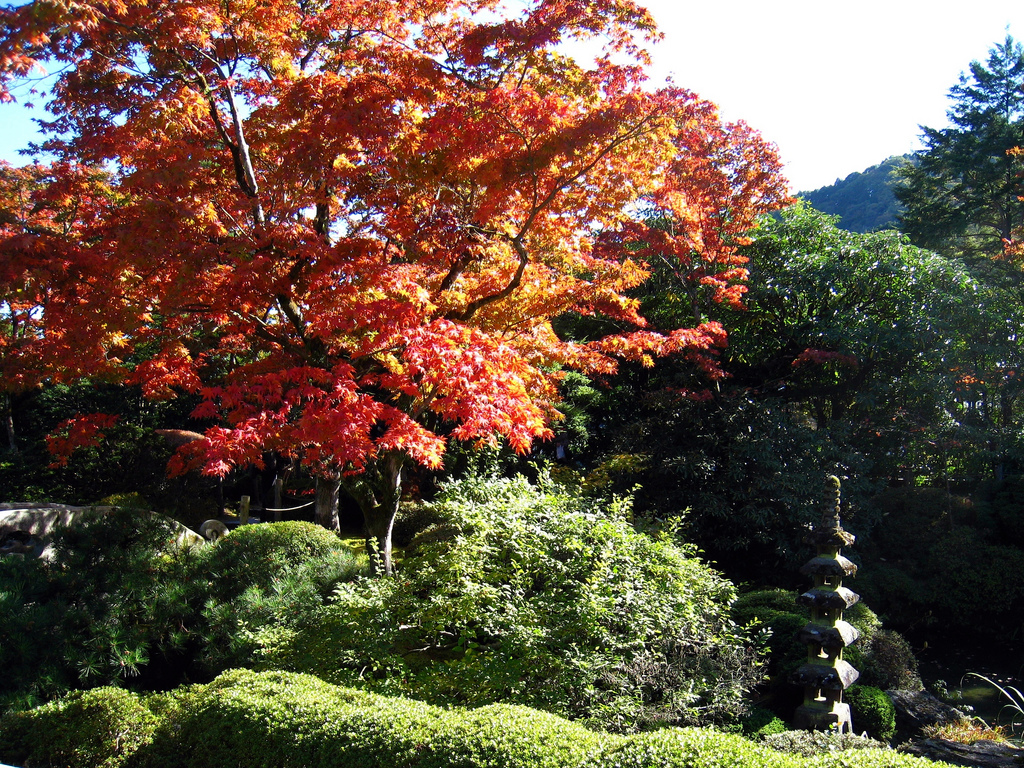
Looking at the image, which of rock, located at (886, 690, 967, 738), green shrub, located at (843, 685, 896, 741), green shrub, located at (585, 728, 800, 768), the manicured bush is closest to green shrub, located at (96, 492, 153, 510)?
the manicured bush

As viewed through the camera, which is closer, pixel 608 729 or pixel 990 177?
pixel 608 729

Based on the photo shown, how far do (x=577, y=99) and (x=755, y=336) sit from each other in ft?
19.6

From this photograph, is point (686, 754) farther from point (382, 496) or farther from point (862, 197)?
point (862, 197)

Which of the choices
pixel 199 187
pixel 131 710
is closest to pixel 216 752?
pixel 131 710

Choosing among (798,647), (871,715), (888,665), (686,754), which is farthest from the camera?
(888,665)

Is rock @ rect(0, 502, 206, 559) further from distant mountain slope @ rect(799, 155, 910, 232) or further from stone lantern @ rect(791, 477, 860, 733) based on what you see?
distant mountain slope @ rect(799, 155, 910, 232)

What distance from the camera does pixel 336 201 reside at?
6.27m

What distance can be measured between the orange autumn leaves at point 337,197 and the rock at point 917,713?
13.5ft

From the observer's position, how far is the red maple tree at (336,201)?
16.5ft

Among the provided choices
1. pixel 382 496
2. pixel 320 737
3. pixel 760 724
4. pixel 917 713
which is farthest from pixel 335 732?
pixel 917 713

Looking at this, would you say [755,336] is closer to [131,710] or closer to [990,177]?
[131,710]

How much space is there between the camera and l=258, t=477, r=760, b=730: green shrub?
12.4 ft

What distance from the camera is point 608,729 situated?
3.83 metres

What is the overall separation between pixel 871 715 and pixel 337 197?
6413 mm
